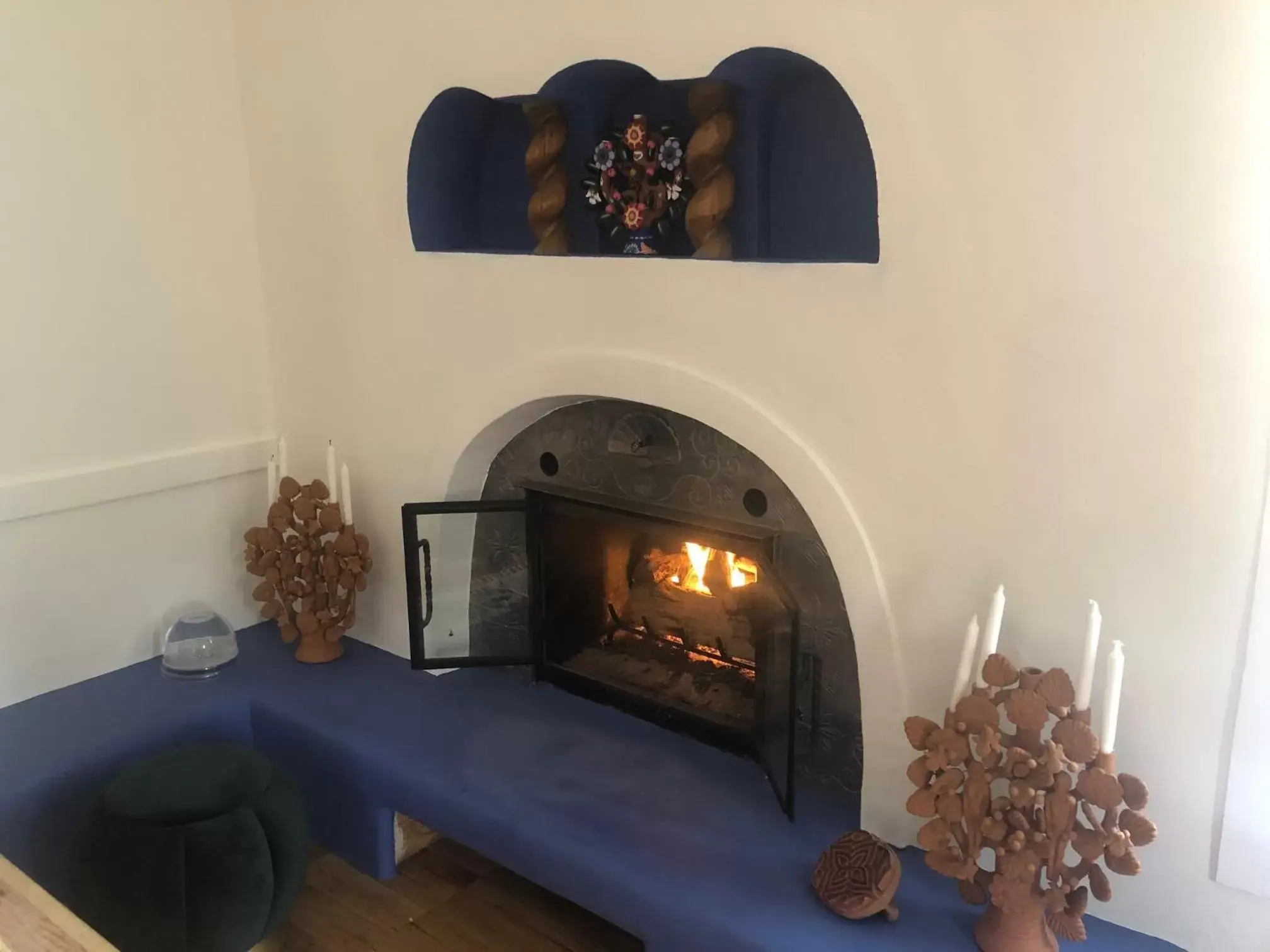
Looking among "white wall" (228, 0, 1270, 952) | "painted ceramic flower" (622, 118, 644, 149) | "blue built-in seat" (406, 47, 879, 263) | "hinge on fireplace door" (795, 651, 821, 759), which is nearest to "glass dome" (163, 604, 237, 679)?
"blue built-in seat" (406, 47, 879, 263)

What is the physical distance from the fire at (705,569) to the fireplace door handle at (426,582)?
56 centimetres

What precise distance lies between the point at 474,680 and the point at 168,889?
2.75 ft

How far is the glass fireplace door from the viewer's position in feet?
7.57

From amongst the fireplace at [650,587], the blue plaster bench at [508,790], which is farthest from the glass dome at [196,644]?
the fireplace at [650,587]

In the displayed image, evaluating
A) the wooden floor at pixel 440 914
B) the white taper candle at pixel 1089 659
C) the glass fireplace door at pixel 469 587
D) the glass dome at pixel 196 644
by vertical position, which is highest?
the white taper candle at pixel 1089 659

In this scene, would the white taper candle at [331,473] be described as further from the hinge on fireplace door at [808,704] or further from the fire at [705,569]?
the hinge on fireplace door at [808,704]

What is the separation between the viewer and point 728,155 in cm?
194

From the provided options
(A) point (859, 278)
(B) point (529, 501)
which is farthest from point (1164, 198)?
(B) point (529, 501)

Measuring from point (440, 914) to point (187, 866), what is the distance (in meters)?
0.56

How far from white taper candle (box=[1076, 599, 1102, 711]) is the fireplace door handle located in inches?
55.1

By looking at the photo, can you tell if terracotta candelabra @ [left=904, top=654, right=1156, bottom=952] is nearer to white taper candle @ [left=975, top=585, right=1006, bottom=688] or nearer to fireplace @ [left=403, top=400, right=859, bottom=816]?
white taper candle @ [left=975, top=585, right=1006, bottom=688]

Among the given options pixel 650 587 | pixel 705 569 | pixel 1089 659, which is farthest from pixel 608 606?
pixel 1089 659

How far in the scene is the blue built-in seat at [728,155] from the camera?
6.04 feet

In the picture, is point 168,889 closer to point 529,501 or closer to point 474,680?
point 474,680
